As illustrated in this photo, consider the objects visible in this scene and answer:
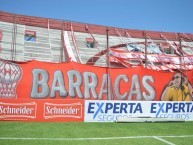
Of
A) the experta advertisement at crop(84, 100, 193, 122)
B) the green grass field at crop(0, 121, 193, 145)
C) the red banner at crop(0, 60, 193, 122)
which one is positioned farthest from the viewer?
the experta advertisement at crop(84, 100, 193, 122)

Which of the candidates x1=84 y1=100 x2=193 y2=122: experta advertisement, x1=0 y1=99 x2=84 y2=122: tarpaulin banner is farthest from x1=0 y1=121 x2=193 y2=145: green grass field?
x1=84 y1=100 x2=193 y2=122: experta advertisement

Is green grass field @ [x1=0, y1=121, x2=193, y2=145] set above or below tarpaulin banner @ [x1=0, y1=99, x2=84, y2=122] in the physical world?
below

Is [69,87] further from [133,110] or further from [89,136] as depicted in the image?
[89,136]

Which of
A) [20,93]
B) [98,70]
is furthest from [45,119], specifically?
[98,70]

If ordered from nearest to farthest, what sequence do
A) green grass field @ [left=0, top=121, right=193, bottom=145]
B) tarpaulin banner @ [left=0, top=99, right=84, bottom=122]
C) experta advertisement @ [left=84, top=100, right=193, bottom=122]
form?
green grass field @ [left=0, top=121, right=193, bottom=145]
tarpaulin banner @ [left=0, top=99, right=84, bottom=122]
experta advertisement @ [left=84, top=100, right=193, bottom=122]

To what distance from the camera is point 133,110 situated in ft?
55.4

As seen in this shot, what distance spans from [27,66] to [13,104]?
3.64 m

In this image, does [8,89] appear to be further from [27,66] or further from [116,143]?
[116,143]

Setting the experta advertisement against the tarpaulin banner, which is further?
the experta advertisement

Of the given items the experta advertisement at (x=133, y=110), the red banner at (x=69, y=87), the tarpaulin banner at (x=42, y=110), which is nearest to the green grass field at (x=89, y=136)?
the tarpaulin banner at (x=42, y=110)

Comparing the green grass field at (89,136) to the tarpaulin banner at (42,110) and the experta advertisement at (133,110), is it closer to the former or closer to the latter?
the tarpaulin banner at (42,110)

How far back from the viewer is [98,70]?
20062mm

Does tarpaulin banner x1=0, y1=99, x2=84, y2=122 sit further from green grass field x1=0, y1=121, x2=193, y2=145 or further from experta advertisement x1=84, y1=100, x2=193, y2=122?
green grass field x1=0, y1=121, x2=193, y2=145

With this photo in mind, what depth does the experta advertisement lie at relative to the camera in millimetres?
16250
